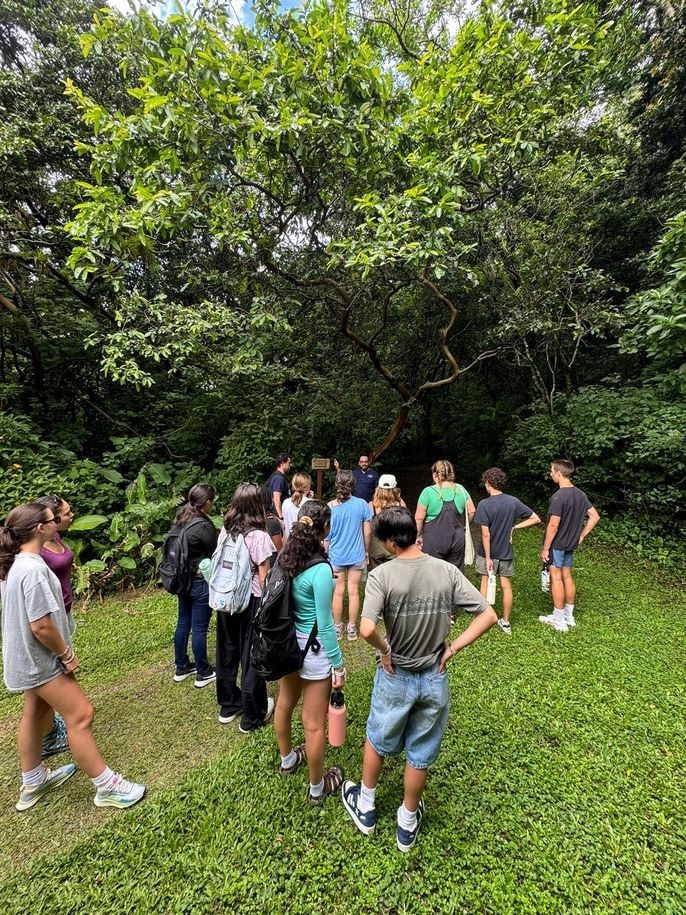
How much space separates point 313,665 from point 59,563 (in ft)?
6.18

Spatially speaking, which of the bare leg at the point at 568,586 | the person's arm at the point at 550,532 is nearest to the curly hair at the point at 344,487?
the person's arm at the point at 550,532

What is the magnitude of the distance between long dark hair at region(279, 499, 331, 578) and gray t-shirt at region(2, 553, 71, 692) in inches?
52.4

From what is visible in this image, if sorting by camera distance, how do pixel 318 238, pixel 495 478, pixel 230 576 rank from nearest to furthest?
1. pixel 230 576
2. pixel 495 478
3. pixel 318 238

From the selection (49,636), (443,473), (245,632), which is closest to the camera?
(49,636)

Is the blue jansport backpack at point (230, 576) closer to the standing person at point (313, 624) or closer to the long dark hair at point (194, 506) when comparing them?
the long dark hair at point (194, 506)

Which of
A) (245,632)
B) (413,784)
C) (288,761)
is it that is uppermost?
(245,632)

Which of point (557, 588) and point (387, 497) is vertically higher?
point (387, 497)

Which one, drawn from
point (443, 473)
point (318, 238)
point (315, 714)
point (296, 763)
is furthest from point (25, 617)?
point (318, 238)

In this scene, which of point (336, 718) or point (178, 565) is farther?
point (178, 565)

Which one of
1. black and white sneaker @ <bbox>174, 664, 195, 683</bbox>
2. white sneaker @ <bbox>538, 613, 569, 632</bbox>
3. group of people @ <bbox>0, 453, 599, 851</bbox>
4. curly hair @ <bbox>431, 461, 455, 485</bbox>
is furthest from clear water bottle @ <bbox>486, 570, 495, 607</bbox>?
black and white sneaker @ <bbox>174, 664, 195, 683</bbox>

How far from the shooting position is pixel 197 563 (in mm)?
3041

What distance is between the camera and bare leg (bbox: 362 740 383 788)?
6.67 ft

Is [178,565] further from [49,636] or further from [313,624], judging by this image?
[313,624]

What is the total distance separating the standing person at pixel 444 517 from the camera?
3.95m
